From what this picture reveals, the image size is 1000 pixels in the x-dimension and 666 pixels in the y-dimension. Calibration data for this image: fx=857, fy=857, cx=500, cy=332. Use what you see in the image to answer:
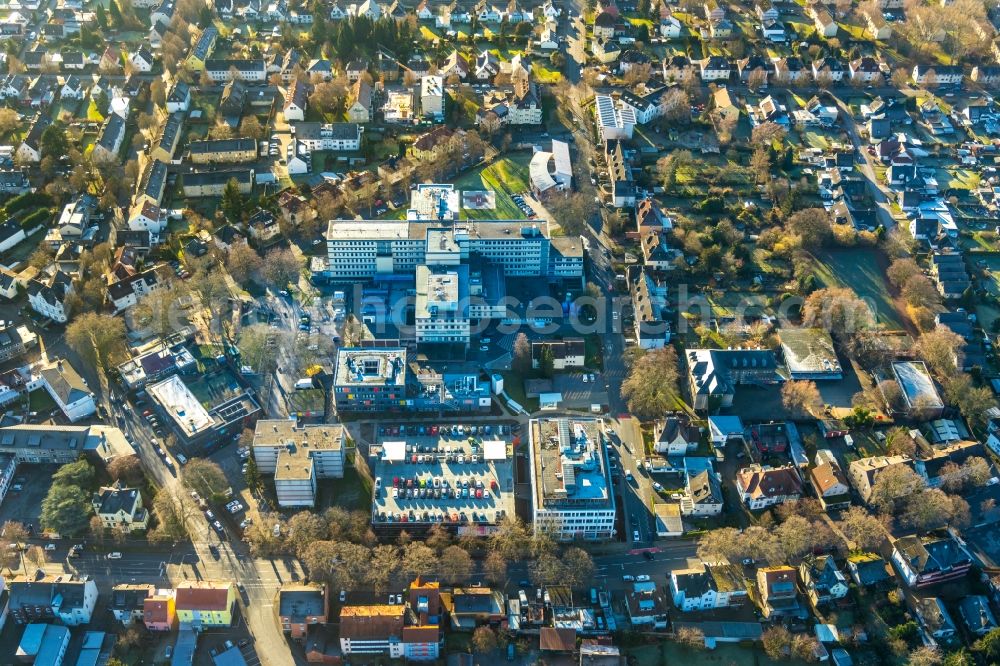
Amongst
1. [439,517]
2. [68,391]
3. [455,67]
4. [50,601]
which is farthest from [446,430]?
[455,67]

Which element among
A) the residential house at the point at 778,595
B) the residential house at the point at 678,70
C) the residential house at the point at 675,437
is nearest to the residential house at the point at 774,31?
the residential house at the point at 678,70

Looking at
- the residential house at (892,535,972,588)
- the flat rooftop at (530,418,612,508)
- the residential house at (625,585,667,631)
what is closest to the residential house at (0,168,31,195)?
Answer: the flat rooftop at (530,418,612,508)

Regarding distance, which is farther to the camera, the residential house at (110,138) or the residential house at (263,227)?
the residential house at (110,138)

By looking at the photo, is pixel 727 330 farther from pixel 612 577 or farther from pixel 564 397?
pixel 612 577

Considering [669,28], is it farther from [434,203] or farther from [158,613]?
[158,613]

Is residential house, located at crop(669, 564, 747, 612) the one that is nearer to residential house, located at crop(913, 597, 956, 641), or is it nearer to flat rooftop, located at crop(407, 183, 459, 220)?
residential house, located at crop(913, 597, 956, 641)

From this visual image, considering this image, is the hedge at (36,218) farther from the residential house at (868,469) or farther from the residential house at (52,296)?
the residential house at (868,469)
